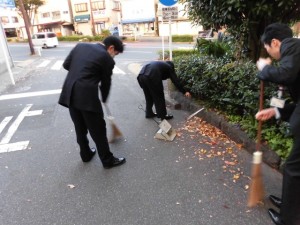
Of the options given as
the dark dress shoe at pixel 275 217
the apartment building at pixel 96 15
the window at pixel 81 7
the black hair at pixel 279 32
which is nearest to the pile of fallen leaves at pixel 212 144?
the dark dress shoe at pixel 275 217

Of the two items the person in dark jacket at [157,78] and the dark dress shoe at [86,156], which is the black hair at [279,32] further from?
the dark dress shoe at [86,156]

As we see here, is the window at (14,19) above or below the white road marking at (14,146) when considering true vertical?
above

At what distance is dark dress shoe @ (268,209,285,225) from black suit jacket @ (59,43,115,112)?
218 centimetres

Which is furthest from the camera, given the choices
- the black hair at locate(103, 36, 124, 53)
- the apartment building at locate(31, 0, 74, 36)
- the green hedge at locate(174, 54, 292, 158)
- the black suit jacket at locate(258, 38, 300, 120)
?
the apartment building at locate(31, 0, 74, 36)

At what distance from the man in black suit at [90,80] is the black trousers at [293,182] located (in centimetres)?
207

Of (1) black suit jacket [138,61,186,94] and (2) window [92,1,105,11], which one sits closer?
(1) black suit jacket [138,61,186,94]

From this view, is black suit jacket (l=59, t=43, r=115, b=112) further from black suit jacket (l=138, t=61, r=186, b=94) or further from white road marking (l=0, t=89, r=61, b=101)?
white road marking (l=0, t=89, r=61, b=101)

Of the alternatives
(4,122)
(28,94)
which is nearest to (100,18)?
(28,94)

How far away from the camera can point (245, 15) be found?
4.52m

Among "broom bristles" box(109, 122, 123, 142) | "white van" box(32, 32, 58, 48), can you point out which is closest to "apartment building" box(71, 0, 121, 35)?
"white van" box(32, 32, 58, 48)

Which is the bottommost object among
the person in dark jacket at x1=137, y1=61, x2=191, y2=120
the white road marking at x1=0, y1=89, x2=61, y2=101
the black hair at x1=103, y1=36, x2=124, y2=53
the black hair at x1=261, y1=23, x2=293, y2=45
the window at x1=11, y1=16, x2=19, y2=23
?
the white road marking at x1=0, y1=89, x2=61, y2=101

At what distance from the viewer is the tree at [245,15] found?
3.99m

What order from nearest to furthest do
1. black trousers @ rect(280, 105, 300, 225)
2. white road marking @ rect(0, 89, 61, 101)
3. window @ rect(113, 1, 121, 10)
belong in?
1. black trousers @ rect(280, 105, 300, 225)
2. white road marking @ rect(0, 89, 61, 101)
3. window @ rect(113, 1, 121, 10)

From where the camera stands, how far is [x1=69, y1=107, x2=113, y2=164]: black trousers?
10.4 ft
